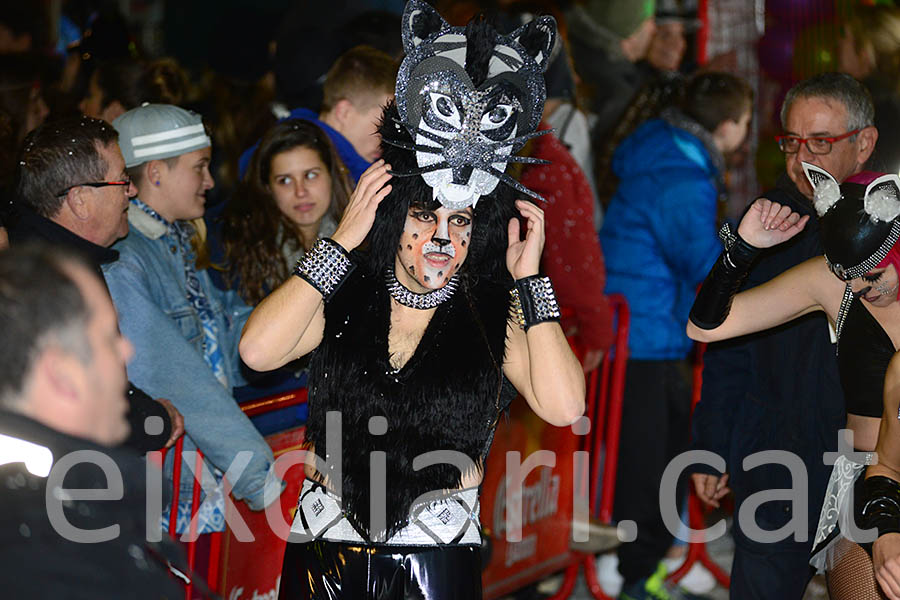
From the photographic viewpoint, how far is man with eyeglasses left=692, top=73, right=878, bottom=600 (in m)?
3.86

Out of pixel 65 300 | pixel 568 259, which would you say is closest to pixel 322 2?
pixel 568 259

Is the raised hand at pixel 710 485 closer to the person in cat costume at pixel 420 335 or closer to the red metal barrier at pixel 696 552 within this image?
the person in cat costume at pixel 420 335

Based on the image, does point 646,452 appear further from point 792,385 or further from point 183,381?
point 183,381

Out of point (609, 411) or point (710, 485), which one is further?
point (609, 411)

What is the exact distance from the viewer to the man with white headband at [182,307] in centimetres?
389

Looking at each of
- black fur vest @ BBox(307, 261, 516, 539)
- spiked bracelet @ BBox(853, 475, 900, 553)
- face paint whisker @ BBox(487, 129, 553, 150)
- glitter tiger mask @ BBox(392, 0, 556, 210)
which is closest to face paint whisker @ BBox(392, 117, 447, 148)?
glitter tiger mask @ BBox(392, 0, 556, 210)

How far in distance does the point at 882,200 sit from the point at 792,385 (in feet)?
3.24

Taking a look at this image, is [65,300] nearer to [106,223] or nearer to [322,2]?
[106,223]

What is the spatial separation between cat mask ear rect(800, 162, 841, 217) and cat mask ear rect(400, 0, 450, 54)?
1184 mm

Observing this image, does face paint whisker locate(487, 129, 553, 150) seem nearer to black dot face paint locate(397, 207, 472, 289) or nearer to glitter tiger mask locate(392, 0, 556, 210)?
glitter tiger mask locate(392, 0, 556, 210)

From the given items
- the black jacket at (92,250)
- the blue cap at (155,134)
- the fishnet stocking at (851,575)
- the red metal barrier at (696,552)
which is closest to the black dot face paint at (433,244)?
the black jacket at (92,250)

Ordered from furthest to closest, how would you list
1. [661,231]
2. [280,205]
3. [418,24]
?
[661,231] → [280,205] → [418,24]

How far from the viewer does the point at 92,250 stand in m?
3.69

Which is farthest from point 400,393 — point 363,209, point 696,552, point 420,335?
point 696,552
